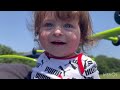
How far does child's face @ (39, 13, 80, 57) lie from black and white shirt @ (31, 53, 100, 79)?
0.04 meters

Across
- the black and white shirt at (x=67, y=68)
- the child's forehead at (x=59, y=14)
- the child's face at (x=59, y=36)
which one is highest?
the child's forehead at (x=59, y=14)

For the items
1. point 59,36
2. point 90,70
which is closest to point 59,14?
point 59,36

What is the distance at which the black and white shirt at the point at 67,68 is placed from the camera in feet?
3.00

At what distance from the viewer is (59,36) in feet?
2.89

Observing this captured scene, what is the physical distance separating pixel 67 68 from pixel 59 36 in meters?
0.16

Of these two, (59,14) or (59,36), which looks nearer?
(59,14)

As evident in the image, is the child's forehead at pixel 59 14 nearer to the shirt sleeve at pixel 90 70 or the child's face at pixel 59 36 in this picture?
the child's face at pixel 59 36

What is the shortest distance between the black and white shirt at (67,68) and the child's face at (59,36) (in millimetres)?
45

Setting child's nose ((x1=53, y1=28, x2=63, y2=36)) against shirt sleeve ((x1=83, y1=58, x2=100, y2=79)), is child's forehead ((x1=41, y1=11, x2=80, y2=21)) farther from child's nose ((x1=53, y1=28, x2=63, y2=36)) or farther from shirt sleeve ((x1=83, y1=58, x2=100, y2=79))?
shirt sleeve ((x1=83, y1=58, x2=100, y2=79))

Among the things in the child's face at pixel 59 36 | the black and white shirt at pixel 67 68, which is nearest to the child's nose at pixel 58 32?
the child's face at pixel 59 36

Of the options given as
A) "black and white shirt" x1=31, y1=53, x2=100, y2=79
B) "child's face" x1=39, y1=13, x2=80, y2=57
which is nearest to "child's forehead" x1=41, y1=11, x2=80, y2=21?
"child's face" x1=39, y1=13, x2=80, y2=57

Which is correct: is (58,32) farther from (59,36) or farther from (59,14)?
(59,14)

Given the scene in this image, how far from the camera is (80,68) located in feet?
3.10
